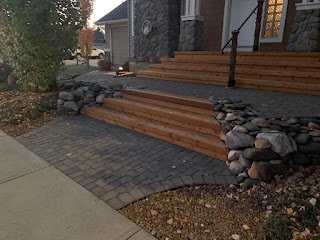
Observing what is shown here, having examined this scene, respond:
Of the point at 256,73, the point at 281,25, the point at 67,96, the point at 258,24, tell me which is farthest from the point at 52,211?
the point at 281,25

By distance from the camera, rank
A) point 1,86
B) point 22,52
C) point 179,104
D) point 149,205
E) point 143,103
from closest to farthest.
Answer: point 149,205
point 179,104
point 143,103
point 22,52
point 1,86

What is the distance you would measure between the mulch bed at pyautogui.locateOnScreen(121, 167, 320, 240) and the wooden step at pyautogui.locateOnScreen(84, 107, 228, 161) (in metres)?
0.94

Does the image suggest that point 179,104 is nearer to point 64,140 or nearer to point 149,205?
point 64,140

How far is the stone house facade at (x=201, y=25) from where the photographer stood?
8.23 meters

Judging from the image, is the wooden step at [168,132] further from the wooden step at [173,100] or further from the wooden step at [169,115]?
the wooden step at [173,100]

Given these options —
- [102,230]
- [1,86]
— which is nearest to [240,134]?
[102,230]

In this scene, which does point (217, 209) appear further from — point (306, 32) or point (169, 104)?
point (306, 32)

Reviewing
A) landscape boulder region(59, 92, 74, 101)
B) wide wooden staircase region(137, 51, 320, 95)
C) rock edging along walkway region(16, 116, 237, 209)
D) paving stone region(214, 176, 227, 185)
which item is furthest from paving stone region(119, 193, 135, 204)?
wide wooden staircase region(137, 51, 320, 95)

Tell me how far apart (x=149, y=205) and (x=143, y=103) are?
3512mm

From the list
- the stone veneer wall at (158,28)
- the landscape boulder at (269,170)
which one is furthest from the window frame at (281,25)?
the landscape boulder at (269,170)

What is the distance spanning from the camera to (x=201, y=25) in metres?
9.22

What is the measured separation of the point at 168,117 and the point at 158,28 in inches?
242

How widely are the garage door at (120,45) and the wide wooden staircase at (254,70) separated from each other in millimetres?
8251

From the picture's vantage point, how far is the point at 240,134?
12.0ft
